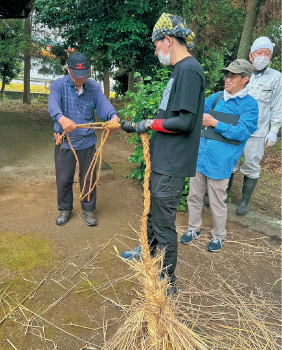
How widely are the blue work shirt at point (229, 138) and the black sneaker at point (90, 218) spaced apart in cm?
139

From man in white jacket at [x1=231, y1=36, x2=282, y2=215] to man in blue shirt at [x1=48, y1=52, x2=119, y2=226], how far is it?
78.2 inches

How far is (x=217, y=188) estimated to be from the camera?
3.06m

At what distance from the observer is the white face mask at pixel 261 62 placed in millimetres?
3812

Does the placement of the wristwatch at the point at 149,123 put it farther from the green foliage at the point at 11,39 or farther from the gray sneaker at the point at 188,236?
the green foliage at the point at 11,39

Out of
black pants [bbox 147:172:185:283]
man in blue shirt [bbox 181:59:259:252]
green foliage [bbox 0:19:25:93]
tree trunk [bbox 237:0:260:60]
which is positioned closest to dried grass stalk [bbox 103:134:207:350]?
black pants [bbox 147:172:185:283]

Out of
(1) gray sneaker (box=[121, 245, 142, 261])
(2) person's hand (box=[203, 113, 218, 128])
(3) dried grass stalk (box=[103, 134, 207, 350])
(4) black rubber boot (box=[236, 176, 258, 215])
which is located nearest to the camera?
(3) dried grass stalk (box=[103, 134, 207, 350])

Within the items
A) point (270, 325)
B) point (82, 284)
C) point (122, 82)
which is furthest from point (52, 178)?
point (122, 82)

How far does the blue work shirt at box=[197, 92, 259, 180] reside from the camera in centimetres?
293

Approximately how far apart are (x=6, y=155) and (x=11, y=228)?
256 cm

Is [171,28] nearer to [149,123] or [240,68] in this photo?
[149,123]

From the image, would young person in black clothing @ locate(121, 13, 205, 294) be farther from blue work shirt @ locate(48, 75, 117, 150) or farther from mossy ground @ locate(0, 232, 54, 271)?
mossy ground @ locate(0, 232, 54, 271)

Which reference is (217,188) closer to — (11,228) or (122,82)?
(11,228)

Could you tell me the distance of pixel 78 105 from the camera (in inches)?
127

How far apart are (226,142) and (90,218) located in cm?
179
